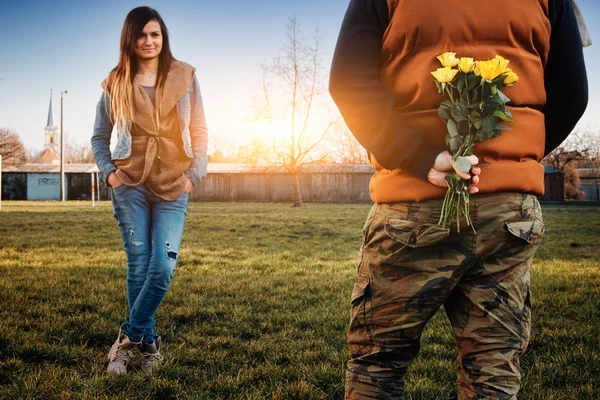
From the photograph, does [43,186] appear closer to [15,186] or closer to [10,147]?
[15,186]

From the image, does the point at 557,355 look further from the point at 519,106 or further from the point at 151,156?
the point at 151,156

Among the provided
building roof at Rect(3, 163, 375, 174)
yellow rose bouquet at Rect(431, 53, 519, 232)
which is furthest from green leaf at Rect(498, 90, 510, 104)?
building roof at Rect(3, 163, 375, 174)

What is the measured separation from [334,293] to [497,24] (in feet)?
14.1

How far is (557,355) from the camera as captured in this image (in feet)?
11.5

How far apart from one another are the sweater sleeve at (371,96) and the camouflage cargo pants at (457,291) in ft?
0.55

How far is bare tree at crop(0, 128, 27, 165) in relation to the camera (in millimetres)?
59228

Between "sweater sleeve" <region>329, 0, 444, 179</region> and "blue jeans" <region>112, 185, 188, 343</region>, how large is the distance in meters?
1.76

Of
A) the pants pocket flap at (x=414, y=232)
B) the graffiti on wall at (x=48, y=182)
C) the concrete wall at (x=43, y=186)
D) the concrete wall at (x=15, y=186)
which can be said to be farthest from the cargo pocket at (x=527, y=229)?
the concrete wall at (x=15, y=186)

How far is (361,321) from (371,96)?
0.76 metres

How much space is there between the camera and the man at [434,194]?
60.6 inches

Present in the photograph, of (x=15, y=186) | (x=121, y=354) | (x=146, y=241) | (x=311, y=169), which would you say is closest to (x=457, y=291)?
(x=146, y=241)

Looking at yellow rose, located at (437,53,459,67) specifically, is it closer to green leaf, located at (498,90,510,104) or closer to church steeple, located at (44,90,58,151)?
green leaf, located at (498,90,510,104)

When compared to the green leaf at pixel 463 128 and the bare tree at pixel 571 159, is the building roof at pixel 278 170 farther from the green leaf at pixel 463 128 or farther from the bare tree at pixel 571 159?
the green leaf at pixel 463 128

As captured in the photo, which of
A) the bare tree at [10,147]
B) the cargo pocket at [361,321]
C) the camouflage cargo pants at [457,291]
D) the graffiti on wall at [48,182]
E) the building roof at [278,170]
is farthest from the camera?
the bare tree at [10,147]
